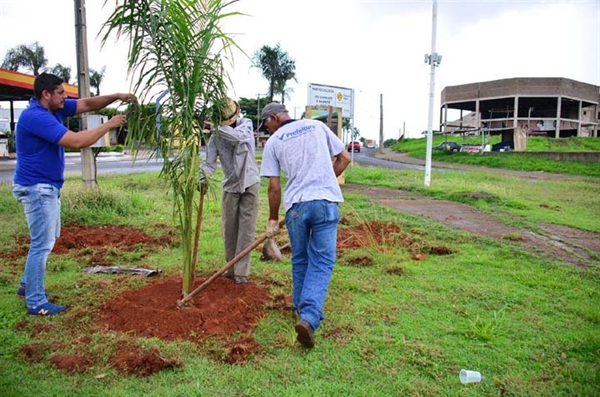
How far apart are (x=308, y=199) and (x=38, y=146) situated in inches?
87.1

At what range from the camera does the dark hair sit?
3.85 m

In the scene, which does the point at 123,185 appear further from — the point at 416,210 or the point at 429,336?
the point at 429,336

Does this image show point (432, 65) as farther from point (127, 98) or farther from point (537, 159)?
point (537, 159)

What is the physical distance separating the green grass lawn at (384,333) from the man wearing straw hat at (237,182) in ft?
0.89

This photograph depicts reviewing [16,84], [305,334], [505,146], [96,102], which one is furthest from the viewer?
[505,146]

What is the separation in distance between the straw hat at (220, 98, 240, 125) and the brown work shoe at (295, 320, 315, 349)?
77.0 inches

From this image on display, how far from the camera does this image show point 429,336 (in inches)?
143

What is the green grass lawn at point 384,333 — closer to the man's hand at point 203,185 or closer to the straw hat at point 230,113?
the man's hand at point 203,185

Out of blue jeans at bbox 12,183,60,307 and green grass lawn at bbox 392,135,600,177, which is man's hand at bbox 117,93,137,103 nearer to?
blue jeans at bbox 12,183,60,307

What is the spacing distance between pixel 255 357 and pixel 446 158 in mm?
30996

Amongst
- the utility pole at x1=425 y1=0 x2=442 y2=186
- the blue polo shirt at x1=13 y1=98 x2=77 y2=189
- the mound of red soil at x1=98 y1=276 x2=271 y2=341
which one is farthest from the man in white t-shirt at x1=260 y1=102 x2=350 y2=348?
the utility pole at x1=425 y1=0 x2=442 y2=186

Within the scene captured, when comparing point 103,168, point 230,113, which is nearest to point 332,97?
point 103,168

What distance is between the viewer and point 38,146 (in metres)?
3.90

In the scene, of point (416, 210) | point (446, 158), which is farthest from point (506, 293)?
point (446, 158)
